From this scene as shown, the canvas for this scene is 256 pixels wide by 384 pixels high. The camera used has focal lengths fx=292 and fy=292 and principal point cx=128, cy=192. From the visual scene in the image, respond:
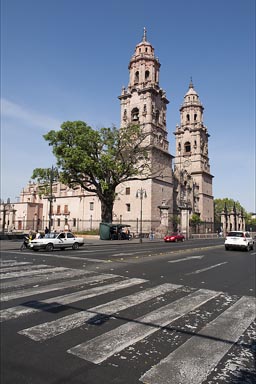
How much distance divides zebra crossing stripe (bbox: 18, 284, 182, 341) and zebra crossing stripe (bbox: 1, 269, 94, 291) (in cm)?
292

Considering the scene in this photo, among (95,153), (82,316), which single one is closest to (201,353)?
(82,316)

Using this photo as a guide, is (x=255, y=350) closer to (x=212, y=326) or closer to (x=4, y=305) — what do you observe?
(x=212, y=326)

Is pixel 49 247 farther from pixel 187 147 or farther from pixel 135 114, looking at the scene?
pixel 187 147

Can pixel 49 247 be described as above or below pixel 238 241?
below

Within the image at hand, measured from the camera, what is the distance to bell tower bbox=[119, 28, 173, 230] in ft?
164

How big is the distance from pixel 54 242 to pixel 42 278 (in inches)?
455

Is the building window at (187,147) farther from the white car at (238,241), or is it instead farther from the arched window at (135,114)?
the white car at (238,241)

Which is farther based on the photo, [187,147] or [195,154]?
[187,147]

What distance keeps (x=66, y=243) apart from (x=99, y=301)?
15.2 metres

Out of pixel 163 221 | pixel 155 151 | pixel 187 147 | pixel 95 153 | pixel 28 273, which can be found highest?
pixel 187 147

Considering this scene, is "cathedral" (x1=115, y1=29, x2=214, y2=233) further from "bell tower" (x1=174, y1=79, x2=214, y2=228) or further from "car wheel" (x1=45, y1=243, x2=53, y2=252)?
"car wheel" (x1=45, y1=243, x2=53, y2=252)

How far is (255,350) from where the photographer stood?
407 cm

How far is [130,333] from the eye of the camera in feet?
15.1

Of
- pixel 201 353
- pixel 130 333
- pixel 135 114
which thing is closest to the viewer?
pixel 201 353
